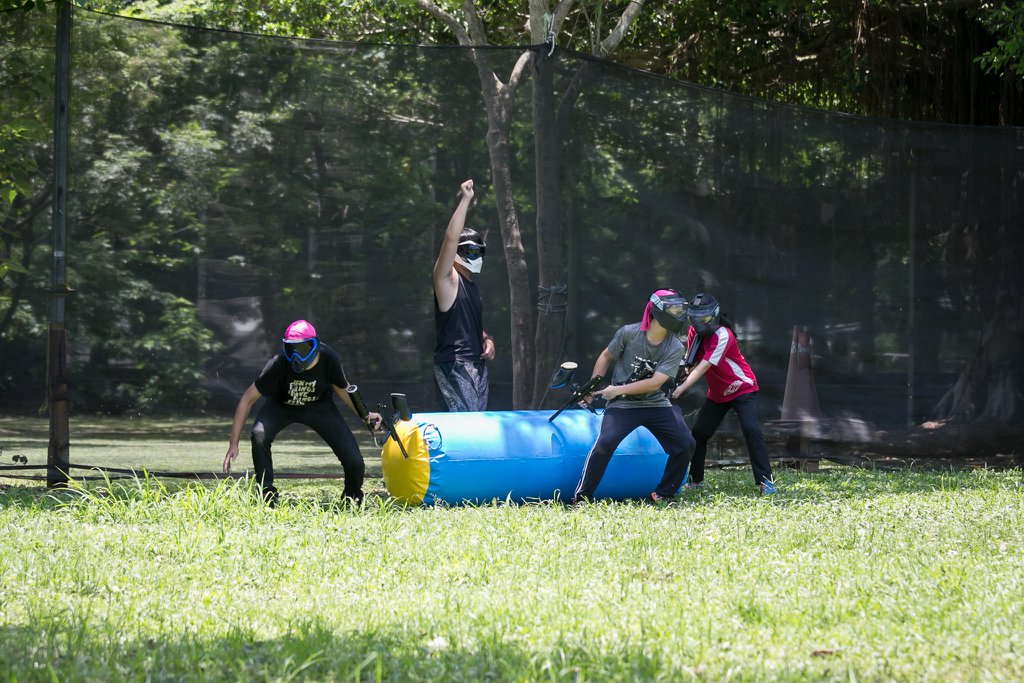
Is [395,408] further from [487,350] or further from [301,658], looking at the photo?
[301,658]

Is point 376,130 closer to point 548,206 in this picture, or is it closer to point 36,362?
point 548,206

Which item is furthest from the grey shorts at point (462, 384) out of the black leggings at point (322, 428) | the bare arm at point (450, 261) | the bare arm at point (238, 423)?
the bare arm at point (238, 423)

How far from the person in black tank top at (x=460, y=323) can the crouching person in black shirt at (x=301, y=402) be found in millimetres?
636

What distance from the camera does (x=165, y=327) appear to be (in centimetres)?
757

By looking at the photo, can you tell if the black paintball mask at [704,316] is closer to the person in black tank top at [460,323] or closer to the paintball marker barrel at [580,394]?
the paintball marker barrel at [580,394]

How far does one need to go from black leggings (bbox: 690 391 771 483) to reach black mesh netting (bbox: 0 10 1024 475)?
0.80m

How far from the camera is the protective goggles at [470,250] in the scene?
729cm

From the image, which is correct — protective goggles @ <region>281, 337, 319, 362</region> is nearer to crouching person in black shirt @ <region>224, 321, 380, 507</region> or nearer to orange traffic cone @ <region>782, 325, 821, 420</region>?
crouching person in black shirt @ <region>224, 321, 380, 507</region>

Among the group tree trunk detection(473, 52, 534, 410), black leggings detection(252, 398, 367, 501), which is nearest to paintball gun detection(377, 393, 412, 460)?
black leggings detection(252, 398, 367, 501)

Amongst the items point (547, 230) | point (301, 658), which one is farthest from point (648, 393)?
point (301, 658)

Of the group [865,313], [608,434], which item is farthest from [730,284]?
[608,434]

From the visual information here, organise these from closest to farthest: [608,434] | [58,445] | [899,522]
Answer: [899,522] < [608,434] < [58,445]

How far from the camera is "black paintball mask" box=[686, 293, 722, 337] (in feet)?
26.0

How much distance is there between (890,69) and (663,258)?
5637mm
